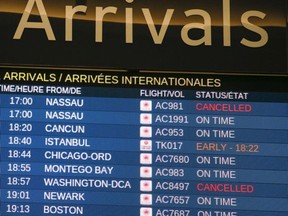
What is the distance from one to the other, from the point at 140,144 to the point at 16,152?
26.2 inches

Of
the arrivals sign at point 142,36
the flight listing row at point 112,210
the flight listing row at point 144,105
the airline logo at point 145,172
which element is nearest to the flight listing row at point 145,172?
the airline logo at point 145,172

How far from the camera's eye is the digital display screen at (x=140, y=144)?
15.1ft

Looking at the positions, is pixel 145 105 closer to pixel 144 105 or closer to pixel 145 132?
pixel 144 105

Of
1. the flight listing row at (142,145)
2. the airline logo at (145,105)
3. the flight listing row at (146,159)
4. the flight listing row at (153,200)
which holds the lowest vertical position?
the flight listing row at (153,200)

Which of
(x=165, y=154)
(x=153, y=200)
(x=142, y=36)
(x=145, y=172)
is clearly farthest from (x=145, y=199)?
(x=142, y=36)

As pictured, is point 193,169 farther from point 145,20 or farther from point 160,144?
point 145,20

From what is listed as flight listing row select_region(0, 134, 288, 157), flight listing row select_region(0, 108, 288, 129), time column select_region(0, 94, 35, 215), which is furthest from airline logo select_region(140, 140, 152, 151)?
time column select_region(0, 94, 35, 215)

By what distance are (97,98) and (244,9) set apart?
3.34ft

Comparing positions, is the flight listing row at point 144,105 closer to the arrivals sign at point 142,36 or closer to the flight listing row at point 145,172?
the arrivals sign at point 142,36

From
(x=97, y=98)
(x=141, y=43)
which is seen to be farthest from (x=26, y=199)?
(x=141, y=43)

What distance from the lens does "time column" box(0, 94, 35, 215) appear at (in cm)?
457

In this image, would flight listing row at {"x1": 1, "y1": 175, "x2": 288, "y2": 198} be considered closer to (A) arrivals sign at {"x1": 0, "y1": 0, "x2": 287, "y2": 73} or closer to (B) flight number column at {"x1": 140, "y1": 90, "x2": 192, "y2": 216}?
(B) flight number column at {"x1": 140, "y1": 90, "x2": 192, "y2": 216}

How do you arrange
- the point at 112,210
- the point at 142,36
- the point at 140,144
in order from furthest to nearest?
1. the point at 142,36
2. the point at 140,144
3. the point at 112,210

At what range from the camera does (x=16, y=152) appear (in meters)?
4.64
